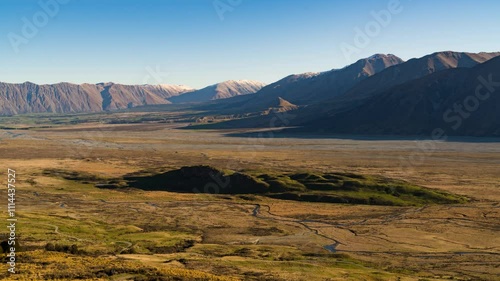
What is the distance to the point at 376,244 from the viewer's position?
69.6m

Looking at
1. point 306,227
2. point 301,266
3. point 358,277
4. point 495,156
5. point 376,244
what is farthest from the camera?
point 495,156

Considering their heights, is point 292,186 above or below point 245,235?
above

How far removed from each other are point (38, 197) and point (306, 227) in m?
62.2

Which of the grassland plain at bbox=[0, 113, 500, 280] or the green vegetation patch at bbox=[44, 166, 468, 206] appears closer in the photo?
the grassland plain at bbox=[0, 113, 500, 280]

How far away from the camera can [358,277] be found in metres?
50.8

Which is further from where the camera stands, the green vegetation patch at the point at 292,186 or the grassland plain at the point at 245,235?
the green vegetation patch at the point at 292,186

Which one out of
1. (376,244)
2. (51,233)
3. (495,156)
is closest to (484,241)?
(376,244)

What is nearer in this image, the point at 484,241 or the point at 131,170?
the point at 484,241

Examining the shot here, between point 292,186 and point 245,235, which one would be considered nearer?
point 245,235

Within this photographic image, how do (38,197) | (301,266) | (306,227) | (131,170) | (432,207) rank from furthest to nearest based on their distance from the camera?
(131,170) → (38,197) → (432,207) → (306,227) → (301,266)

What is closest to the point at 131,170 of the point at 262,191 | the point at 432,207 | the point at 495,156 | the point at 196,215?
the point at 262,191

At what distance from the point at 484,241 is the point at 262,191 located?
56486 mm

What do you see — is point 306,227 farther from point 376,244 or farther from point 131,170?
point 131,170

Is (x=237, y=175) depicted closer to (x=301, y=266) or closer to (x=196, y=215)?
(x=196, y=215)
